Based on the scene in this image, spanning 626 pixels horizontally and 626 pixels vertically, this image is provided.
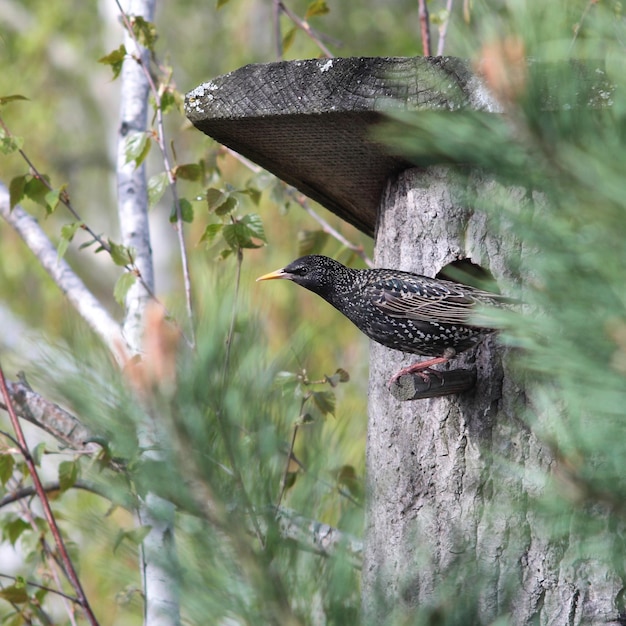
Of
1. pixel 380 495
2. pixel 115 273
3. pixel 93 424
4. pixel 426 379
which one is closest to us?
pixel 93 424

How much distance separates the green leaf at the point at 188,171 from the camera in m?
3.03

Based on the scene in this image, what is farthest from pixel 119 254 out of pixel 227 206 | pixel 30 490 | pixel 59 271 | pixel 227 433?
pixel 227 433

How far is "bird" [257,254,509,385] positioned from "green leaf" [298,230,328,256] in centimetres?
95

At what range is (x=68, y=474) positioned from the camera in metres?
2.64

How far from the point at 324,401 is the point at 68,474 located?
75cm

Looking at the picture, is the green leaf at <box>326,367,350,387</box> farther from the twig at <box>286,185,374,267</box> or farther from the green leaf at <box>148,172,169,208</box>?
the green leaf at <box>148,172,169,208</box>

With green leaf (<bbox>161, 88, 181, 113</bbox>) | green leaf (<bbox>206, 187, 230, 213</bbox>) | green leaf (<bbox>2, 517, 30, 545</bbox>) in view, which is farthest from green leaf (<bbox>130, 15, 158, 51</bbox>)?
green leaf (<bbox>2, 517, 30, 545</bbox>)

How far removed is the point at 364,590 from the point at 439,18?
2204 mm

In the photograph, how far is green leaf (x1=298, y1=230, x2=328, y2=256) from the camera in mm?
3479

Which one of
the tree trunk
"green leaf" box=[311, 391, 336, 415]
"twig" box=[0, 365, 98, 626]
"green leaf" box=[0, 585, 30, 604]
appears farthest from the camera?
"green leaf" box=[311, 391, 336, 415]

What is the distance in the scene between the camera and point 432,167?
2.26m

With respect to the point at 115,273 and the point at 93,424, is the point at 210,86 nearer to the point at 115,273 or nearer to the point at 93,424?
the point at 93,424

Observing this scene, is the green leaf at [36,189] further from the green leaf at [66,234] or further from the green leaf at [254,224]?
the green leaf at [254,224]

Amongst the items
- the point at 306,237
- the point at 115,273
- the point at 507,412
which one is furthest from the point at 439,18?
the point at 115,273
